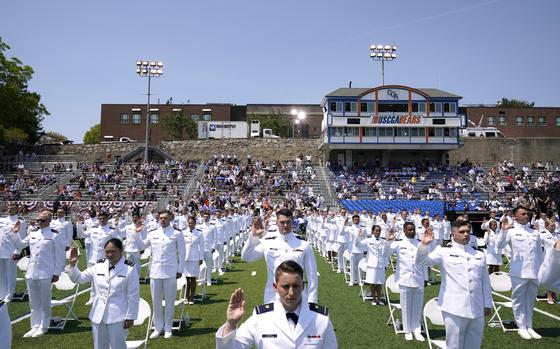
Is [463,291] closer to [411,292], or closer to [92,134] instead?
[411,292]

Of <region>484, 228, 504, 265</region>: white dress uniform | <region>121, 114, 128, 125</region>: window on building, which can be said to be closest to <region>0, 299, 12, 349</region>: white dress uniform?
<region>484, 228, 504, 265</region>: white dress uniform

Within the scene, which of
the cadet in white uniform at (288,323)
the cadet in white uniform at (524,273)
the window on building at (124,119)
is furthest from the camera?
the window on building at (124,119)

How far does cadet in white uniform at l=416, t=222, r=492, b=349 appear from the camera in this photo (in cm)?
528

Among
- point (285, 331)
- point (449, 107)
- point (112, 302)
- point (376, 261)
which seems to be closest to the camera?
point (285, 331)

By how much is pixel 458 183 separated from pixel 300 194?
50.7ft

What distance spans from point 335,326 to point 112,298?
4.63 metres

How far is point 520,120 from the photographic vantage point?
68.2 meters

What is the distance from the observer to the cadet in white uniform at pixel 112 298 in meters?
5.29

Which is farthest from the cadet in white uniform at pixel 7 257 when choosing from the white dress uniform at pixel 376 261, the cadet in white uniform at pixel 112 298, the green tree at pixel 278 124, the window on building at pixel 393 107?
the green tree at pixel 278 124

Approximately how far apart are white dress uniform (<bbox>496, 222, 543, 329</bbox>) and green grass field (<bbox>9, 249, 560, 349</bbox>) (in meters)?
0.42

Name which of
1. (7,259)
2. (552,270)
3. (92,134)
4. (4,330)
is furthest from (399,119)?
(92,134)

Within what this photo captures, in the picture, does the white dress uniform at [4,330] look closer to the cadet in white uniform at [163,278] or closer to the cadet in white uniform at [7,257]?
the cadet in white uniform at [163,278]

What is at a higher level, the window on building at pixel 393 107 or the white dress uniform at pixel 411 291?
the window on building at pixel 393 107

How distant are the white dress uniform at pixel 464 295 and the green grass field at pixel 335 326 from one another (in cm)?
218
